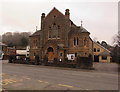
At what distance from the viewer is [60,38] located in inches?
1330

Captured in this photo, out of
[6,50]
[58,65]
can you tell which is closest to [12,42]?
[6,50]

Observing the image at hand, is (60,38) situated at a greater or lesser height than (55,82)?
greater

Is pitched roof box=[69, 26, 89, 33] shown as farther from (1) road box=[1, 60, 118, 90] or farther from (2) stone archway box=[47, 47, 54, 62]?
(1) road box=[1, 60, 118, 90]

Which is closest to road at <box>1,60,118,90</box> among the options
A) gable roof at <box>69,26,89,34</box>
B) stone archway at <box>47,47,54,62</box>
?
stone archway at <box>47,47,54,62</box>

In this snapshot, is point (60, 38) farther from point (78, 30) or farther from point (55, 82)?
point (55, 82)

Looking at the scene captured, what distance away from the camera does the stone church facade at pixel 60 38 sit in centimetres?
3219

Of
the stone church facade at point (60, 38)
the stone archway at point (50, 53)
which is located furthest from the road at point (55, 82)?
the stone archway at point (50, 53)

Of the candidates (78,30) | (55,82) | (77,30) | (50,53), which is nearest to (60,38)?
(50,53)

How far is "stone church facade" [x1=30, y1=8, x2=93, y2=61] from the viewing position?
3219 centimetres

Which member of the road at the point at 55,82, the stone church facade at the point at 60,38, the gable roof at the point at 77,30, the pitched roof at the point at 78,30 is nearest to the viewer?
the road at the point at 55,82

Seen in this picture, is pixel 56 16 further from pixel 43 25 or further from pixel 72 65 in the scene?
pixel 72 65

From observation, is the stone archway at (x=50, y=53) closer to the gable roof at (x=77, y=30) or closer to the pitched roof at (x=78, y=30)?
the gable roof at (x=77, y=30)

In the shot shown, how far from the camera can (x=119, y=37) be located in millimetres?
26422

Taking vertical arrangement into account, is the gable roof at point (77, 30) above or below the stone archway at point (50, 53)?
above
